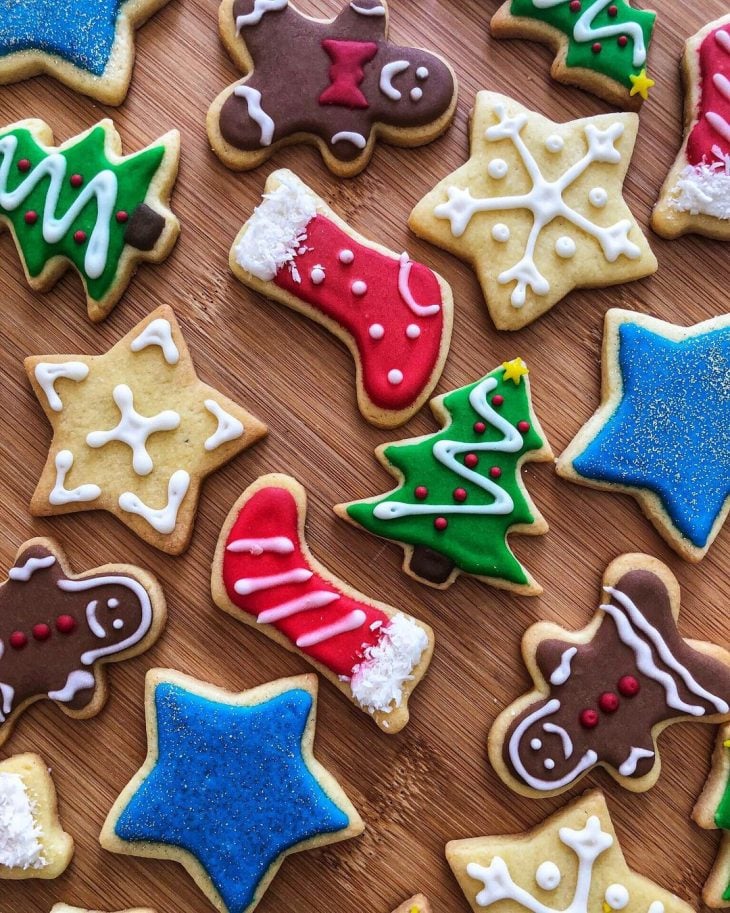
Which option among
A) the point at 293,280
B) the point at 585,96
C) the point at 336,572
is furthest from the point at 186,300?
the point at 585,96

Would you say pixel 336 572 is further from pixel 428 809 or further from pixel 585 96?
pixel 585 96

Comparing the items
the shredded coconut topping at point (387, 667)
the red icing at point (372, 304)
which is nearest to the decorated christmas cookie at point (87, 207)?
the red icing at point (372, 304)

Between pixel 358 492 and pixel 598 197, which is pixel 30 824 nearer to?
pixel 358 492

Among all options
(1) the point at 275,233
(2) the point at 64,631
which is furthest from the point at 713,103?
(2) the point at 64,631

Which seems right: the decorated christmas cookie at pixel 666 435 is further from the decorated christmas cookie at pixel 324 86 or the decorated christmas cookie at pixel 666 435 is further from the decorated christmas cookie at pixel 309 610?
the decorated christmas cookie at pixel 324 86

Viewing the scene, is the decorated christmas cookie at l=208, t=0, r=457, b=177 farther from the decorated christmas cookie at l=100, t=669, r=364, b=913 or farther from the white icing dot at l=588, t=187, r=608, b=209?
the decorated christmas cookie at l=100, t=669, r=364, b=913
